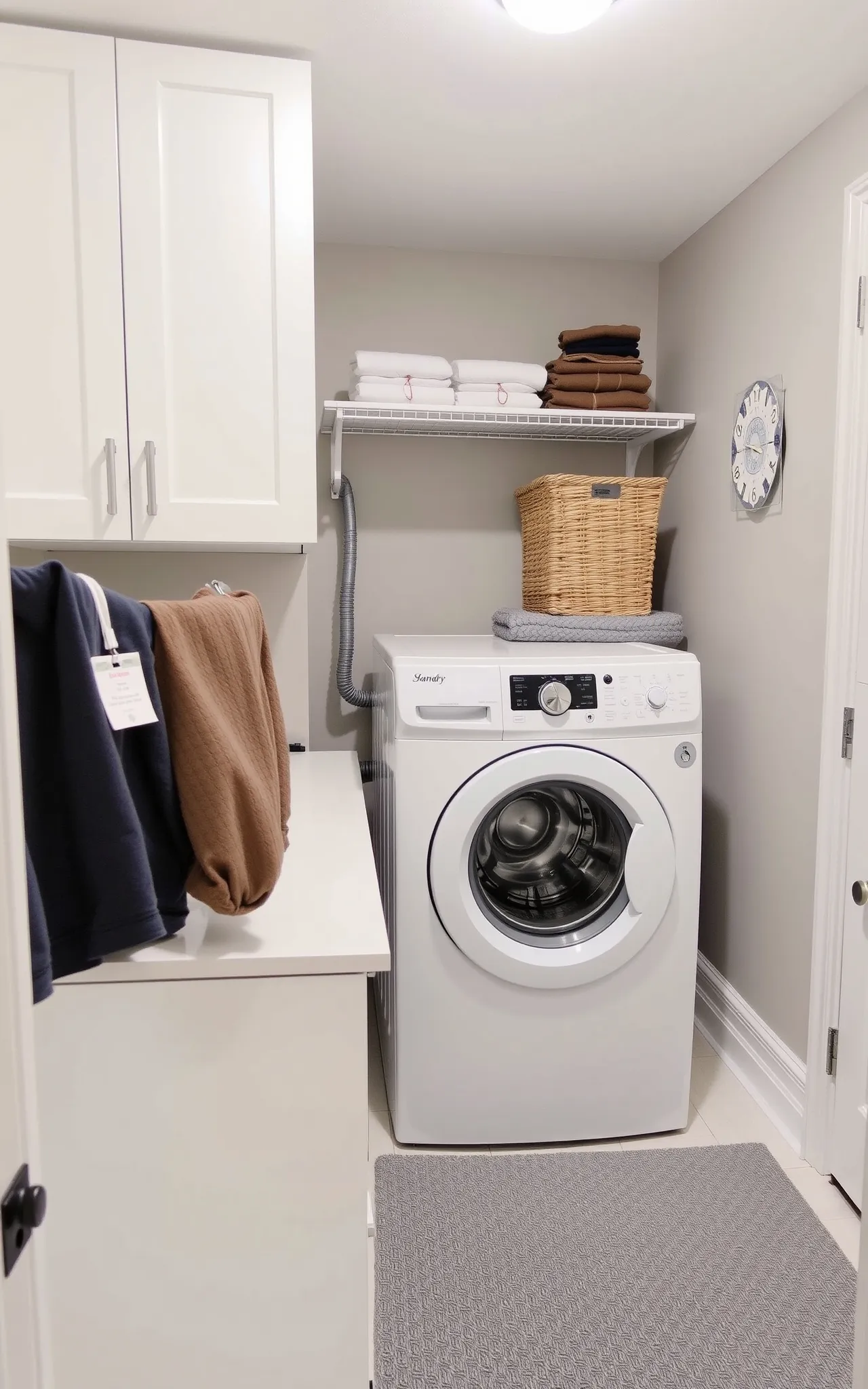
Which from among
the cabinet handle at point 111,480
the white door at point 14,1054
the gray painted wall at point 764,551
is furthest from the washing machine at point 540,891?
the white door at point 14,1054

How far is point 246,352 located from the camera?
1.79m

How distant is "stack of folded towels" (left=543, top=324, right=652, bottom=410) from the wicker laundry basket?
0.78 ft

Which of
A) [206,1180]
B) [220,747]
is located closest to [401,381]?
[220,747]

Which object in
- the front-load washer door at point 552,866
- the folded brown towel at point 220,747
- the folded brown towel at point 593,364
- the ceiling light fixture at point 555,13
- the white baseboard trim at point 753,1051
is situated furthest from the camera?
the folded brown towel at point 593,364

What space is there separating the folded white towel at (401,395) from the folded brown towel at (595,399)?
291 mm

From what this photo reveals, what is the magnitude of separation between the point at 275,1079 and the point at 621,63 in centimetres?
→ 189

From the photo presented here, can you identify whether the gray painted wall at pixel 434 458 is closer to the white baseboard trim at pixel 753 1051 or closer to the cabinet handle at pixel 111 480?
the cabinet handle at pixel 111 480

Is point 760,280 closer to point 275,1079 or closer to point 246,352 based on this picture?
point 246,352

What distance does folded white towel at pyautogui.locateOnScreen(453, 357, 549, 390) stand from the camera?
95.0 inches

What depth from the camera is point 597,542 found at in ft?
7.92

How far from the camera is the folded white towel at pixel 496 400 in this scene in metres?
2.41

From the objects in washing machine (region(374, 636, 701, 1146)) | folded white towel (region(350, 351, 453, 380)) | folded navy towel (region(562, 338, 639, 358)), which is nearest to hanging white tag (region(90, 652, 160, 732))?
washing machine (region(374, 636, 701, 1146))

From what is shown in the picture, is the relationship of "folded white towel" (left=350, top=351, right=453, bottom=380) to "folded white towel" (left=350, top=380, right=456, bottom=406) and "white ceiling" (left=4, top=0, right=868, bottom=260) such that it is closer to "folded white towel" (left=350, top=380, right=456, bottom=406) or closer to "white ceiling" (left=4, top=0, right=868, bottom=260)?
"folded white towel" (left=350, top=380, right=456, bottom=406)

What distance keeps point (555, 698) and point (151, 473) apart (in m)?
0.96
